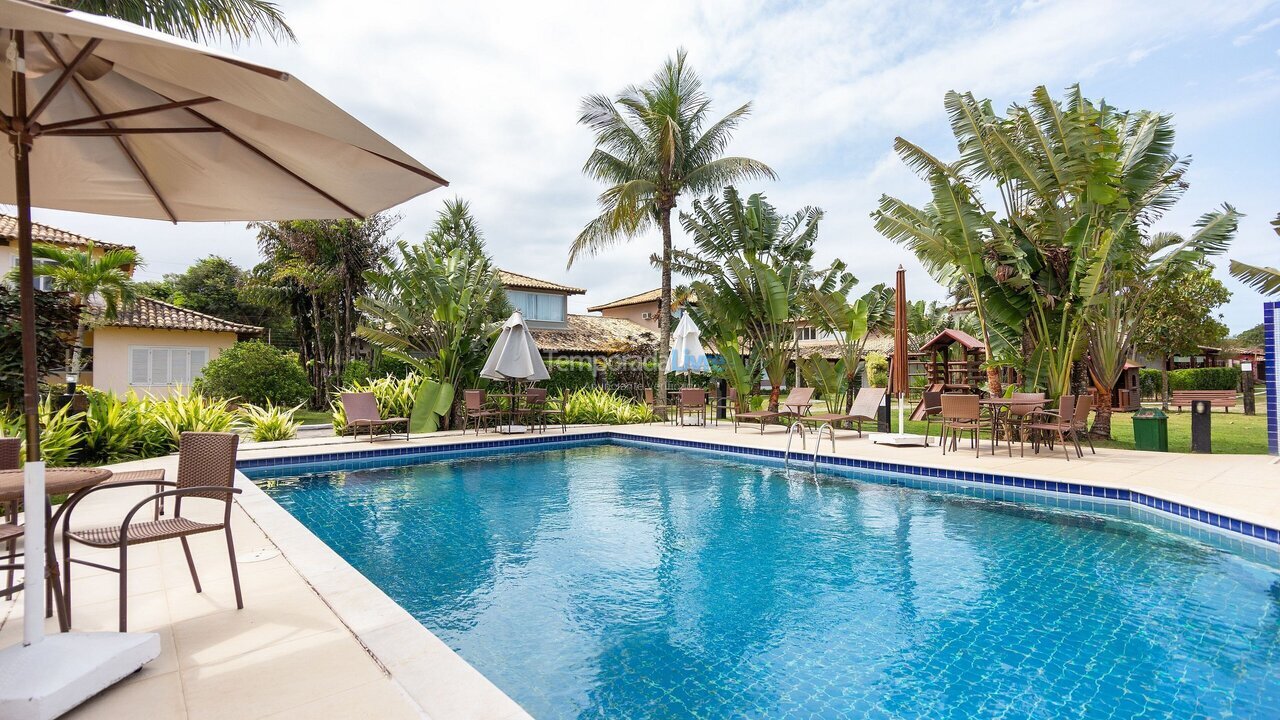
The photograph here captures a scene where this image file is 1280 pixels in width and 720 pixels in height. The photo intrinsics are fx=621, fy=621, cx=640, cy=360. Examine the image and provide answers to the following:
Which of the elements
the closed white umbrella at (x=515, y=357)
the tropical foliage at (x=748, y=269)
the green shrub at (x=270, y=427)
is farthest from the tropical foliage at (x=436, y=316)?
the tropical foliage at (x=748, y=269)

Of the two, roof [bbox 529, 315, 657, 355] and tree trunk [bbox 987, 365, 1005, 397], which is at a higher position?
roof [bbox 529, 315, 657, 355]

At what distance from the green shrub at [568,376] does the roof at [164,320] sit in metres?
11.3

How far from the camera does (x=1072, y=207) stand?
11969 mm

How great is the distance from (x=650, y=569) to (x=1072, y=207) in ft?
37.9

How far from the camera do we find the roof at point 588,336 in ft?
91.1

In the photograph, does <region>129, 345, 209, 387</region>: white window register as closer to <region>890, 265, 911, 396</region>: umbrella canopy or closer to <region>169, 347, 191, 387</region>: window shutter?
<region>169, 347, 191, 387</region>: window shutter

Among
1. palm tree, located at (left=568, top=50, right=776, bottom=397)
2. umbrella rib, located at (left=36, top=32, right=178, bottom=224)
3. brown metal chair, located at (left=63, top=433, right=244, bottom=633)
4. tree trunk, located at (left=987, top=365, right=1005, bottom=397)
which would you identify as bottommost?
brown metal chair, located at (left=63, top=433, right=244, bottom=633)

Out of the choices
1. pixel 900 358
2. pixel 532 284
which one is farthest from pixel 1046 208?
pixel 532 284

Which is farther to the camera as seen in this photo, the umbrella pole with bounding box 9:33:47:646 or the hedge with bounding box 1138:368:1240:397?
the hedge with bounding box 1138:368:1240:397

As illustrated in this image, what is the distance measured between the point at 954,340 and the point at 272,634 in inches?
846

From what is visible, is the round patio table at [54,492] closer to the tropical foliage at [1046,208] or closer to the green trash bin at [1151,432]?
the tropical foliage at [1046,208]

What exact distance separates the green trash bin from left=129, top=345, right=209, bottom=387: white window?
79.9 feet

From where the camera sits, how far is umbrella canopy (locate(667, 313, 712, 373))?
1703cm

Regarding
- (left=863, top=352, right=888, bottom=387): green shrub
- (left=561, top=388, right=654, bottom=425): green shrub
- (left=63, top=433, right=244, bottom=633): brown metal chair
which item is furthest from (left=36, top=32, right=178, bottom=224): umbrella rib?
(left=863, top=352, right=888, bottom=387): green shrub
